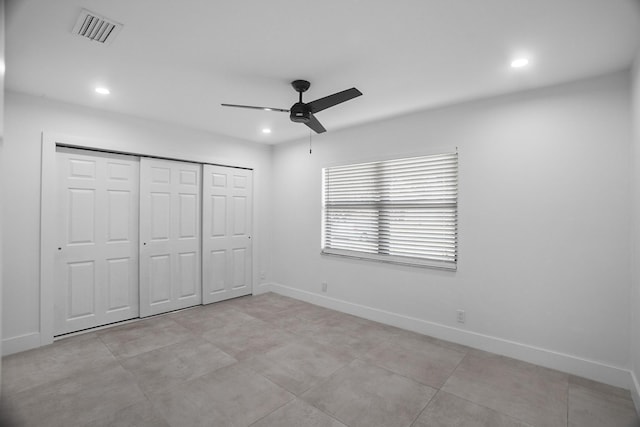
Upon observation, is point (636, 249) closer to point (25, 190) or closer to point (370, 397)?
point (370, 397)

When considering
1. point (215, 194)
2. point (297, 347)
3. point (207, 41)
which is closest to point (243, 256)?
point (215, 194)

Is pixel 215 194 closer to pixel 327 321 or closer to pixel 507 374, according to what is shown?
pixel 327 321

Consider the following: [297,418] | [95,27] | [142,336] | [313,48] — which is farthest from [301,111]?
[142,336]

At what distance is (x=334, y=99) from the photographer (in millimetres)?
2652

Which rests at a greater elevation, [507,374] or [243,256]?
[243,256]

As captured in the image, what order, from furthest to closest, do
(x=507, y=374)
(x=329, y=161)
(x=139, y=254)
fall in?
(x=329, y=161)
(x=139, y=254)
(x=507, y=374)

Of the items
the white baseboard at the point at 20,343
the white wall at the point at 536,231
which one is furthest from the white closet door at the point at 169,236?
the white wall at the point at 536,231

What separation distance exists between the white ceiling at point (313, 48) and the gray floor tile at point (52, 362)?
2.57 m

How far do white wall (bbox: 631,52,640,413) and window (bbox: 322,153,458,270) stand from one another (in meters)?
1.40

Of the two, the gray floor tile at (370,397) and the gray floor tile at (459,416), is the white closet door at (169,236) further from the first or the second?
the gray floor tile at (459,416)

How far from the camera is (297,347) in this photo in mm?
3266

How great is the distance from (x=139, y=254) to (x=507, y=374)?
167 inches

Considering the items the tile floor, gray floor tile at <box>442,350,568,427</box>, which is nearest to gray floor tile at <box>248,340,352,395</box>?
the tile floor

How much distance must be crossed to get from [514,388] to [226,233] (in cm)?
400
